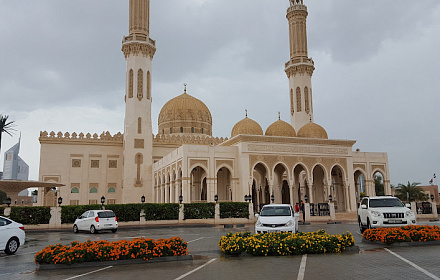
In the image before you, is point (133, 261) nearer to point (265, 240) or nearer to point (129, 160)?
point (265, 240)

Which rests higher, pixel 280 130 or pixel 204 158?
pixel 280 130

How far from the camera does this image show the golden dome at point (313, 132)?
35.7 metres

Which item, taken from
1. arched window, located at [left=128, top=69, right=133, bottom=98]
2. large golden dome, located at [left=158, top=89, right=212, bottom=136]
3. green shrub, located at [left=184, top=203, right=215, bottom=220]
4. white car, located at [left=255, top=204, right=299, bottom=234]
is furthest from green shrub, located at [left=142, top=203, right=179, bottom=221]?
large golden dome, located at [left=158, top=89, right=212, bottom=136]

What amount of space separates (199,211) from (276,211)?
11.6 metres

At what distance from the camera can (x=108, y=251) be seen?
8867 mm

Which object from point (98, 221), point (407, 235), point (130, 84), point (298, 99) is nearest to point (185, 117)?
point (130, 84)

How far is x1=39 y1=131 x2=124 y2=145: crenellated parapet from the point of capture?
3988 centimetres

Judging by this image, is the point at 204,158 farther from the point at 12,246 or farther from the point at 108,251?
the point at 108,251

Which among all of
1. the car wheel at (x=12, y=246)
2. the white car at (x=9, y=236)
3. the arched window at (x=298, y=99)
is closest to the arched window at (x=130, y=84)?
the arched window at (x=298, y=99)

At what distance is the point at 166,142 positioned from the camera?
4228cm

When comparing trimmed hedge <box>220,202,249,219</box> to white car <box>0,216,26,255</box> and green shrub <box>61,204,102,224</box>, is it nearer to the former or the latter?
green shrub <box>61,204,102,224</box>

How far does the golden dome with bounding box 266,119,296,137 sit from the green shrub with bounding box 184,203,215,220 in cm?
1289

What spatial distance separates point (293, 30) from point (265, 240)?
37.9 m

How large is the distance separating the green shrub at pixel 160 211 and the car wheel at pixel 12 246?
41.6ft
